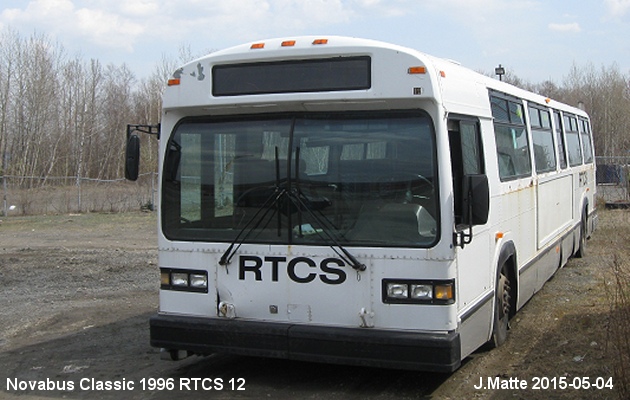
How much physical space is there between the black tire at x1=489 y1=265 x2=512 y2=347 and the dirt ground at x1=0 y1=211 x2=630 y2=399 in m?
0.13

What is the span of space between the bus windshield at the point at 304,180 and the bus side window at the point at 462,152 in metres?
0.34

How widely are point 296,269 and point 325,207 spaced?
22.6 inches

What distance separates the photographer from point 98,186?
2981 centimetres

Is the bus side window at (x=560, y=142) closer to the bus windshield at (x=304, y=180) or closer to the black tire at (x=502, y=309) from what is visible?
the black tire at (x=502, y=309)

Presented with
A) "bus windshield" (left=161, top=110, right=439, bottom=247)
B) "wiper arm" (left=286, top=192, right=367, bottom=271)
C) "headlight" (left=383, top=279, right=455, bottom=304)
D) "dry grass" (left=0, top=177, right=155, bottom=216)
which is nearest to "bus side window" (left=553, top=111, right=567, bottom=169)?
"bus windshield" (left=161, top=110, right=439, bottom=247)

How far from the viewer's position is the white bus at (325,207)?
573 centimetres

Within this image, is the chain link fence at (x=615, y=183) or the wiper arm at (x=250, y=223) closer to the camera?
the wiper arm at (x=250, y=223)

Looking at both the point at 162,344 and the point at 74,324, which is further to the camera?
the point at 74,324

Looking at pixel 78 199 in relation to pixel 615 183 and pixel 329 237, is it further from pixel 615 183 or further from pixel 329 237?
pixel 329 237

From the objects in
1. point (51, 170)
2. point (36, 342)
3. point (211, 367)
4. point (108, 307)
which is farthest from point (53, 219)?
point (51, 170)

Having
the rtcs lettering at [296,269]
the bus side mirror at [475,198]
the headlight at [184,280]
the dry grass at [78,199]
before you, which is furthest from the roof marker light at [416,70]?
the dry grass at [78,199]

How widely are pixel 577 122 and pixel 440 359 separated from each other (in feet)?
33.0

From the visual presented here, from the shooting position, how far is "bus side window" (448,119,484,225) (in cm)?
601

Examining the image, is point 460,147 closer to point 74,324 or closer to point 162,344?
point 162,344
